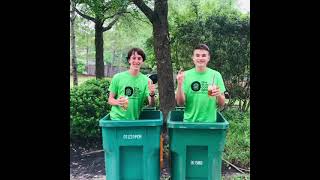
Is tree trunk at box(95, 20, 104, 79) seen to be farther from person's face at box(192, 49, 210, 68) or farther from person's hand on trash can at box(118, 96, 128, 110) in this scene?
person's face at box(192, 49, 210, 68)

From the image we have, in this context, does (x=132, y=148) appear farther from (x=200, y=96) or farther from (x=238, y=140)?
(x=238, y=140)

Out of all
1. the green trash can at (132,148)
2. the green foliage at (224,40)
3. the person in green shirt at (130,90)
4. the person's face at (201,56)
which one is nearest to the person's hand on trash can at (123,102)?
the person in green shirt at (130,90)

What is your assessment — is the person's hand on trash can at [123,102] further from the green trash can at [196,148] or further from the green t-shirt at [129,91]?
the green trash can at [196,148]

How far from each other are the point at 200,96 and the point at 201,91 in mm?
47

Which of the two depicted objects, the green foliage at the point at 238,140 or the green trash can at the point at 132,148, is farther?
the green foliage at the point at 238,140

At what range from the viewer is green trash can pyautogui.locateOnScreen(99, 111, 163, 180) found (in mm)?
3576

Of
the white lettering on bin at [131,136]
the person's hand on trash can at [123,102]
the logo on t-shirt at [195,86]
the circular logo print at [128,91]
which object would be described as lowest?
the white lettering on bin at [131,136]

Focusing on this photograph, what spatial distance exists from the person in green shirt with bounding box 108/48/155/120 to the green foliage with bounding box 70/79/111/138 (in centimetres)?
148

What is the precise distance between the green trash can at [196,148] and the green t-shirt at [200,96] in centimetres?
21

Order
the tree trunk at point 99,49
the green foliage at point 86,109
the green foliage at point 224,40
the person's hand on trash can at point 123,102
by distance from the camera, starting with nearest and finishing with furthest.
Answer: the person's hand on trash can at point 123,102 < the green foliage at point 86,109 < the green foliage at point 224,40 < the tree trunk at point 99,49

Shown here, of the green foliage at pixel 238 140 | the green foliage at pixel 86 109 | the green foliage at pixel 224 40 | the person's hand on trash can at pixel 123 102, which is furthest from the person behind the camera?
the green foliage at pixel 224 40

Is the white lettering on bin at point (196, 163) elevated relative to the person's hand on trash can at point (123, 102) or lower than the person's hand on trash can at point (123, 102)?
lower

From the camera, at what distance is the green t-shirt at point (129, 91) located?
383 centimetres
